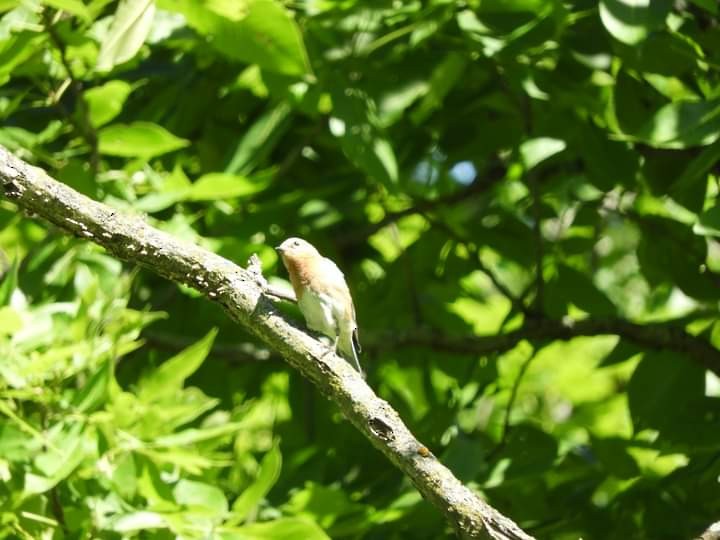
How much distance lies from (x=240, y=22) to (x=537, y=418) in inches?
97.9

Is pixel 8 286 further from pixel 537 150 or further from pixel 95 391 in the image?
pixel 537 150

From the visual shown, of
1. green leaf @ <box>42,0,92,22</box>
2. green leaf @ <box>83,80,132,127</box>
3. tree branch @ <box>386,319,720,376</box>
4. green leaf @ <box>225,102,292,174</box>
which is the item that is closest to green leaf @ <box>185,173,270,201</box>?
green leaf @ <box>225,102,292,174</box>

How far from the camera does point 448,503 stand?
264cm

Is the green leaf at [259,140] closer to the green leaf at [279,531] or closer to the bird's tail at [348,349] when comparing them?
the bird's tail at [348,349]

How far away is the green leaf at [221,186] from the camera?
4070mm

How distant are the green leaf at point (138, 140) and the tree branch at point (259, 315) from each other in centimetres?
113

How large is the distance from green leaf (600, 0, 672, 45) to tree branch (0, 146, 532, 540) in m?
1.51

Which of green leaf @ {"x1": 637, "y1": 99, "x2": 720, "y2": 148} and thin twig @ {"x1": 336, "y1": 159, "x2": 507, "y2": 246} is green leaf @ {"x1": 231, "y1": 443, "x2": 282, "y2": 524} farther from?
thin twig @ {"x1": 336, "y1": 159, "x2": 507, "y2": 246}

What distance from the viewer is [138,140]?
4.03m

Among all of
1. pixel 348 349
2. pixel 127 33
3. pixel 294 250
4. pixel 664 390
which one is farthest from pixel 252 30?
pixel 664 390

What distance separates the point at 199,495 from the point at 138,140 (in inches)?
47.3

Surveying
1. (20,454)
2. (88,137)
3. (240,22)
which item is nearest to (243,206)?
(88,137)

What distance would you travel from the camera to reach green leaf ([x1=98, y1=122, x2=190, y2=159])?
3963mm

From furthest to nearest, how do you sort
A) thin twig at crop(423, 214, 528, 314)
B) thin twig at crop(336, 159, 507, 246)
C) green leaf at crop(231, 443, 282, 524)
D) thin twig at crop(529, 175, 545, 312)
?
thin twig at crop(336, 159, 507, 246) → thin twig at crop(423, 214, 528, 314) → thin twig at crop(529, 175, 545, 312) → green leaf at crop(231, 443, 282, 524)
